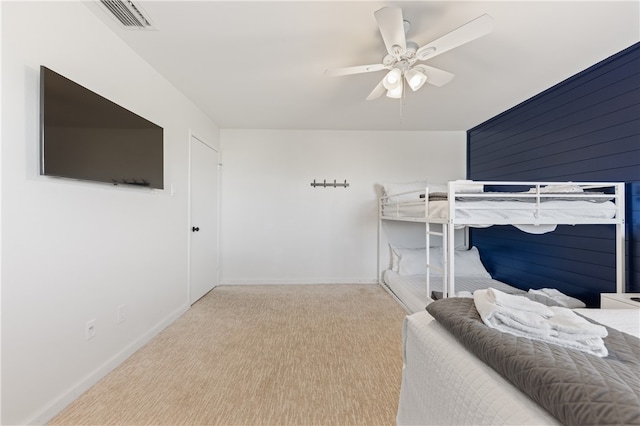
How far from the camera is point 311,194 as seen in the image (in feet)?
13.6

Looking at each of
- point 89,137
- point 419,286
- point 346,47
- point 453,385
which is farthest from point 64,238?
point 419,286

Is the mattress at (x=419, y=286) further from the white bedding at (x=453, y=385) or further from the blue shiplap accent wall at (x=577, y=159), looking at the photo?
the white bedding at (x=453, y=385)

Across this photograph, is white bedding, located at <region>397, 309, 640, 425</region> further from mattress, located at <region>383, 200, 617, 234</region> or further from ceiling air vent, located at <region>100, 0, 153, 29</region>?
ceiling air vent, located at <region>100, 0, 153, 29</region>

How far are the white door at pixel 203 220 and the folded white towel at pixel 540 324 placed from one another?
291 cm

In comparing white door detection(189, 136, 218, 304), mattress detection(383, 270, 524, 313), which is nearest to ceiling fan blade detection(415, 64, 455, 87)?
mattress detection(383, 270, 524, 313)

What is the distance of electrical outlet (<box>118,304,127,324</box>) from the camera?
1997 mm

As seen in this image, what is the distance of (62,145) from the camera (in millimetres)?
1480

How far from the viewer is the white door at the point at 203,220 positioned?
325 cm

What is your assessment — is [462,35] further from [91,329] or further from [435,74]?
[91,329]

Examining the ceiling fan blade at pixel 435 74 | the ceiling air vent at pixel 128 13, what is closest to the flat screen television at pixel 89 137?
the ceiling air vent at pixel 128 13

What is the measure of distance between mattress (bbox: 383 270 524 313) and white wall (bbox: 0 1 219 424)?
93.9 inches

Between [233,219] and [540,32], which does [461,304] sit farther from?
[233,219]

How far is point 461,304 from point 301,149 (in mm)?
3260

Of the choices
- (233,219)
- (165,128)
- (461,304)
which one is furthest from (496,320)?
(233,219)
